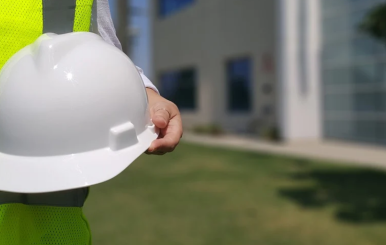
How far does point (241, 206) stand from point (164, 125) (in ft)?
15.7

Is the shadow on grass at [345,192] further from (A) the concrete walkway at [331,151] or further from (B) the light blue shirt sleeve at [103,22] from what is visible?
(B) the light blue shirt sleeve at [103,22]

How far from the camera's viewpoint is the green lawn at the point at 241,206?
15.1ft

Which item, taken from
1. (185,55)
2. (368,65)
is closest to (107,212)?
(368,65)

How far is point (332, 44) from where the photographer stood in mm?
13328

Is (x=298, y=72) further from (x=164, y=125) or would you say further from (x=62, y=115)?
(x=62, y=115)

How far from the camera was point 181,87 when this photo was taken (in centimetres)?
2181

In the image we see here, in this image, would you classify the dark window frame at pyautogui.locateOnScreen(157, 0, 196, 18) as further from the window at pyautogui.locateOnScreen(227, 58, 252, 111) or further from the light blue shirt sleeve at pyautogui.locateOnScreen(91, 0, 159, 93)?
the light blue shirt sleeve at pyautogui.locateOnScreen(91, 0, 159, 93)

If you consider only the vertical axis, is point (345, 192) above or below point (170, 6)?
below

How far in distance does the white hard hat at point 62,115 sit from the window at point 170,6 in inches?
774

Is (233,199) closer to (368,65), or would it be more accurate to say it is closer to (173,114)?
(173,114)

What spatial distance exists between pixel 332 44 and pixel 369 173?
6.33 meters

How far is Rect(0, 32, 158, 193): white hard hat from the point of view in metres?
1.03

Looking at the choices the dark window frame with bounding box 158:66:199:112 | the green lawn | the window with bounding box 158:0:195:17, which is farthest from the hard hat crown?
the window with bounding box 158:0:195:17

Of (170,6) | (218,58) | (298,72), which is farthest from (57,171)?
(170,6)
